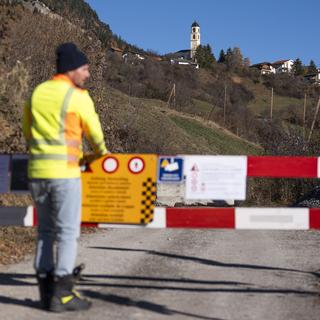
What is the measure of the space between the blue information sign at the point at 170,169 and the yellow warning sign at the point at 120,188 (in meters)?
0.09

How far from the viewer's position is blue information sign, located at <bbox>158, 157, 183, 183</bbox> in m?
5.95

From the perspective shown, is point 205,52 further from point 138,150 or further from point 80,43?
point 80,43

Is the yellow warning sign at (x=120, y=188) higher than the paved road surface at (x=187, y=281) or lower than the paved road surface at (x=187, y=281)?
higher

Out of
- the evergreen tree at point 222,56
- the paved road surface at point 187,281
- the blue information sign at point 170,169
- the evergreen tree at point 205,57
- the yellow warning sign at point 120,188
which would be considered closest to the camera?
the paved road surface at point 187,281

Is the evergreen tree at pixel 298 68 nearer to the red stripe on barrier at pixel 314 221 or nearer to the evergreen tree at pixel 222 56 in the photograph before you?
the evergreen tree at pixel 222 56

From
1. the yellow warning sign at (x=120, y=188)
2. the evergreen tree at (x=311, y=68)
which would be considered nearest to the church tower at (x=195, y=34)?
the evergreen tree at (x=311, y=68)

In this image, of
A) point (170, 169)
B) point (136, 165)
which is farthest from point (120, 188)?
point (170, 169)

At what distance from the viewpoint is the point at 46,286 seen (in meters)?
5.36

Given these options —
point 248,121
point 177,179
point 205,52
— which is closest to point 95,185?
point 177,179

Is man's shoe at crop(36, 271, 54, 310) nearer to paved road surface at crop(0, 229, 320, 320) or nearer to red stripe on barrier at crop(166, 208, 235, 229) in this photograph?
paved road surface at crop(0, 229, 320, 320)

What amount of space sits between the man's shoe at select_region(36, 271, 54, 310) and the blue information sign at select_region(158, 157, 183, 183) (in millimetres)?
1321

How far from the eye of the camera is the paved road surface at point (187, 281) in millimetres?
5414

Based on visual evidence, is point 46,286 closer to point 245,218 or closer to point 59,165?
point 59,165

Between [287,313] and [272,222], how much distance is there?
0.93 metres
